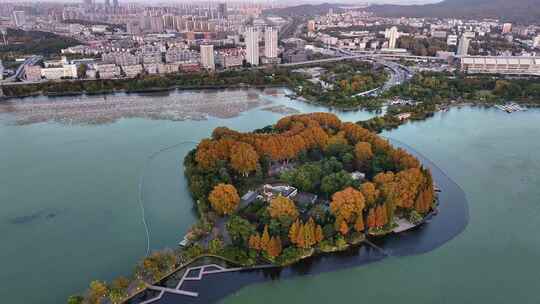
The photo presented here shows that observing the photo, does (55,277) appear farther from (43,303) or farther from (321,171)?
(321,171)

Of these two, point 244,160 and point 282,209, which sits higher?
point 244,160

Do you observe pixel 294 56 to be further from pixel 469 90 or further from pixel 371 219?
pixel 371 219

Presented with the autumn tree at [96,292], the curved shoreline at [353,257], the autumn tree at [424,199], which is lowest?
the curved shoreline at [353,257]

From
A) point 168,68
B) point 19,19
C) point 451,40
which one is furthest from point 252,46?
point 19,19

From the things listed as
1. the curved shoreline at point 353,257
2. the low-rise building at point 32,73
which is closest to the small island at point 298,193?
the curved shoreline at point 353,257

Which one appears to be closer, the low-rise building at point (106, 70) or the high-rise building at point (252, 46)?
the low-rise building at point (106, 70)

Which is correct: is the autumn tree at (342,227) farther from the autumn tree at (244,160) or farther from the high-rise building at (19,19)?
the high-rise building at (19,19)

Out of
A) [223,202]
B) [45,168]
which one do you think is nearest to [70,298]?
[223,202]
